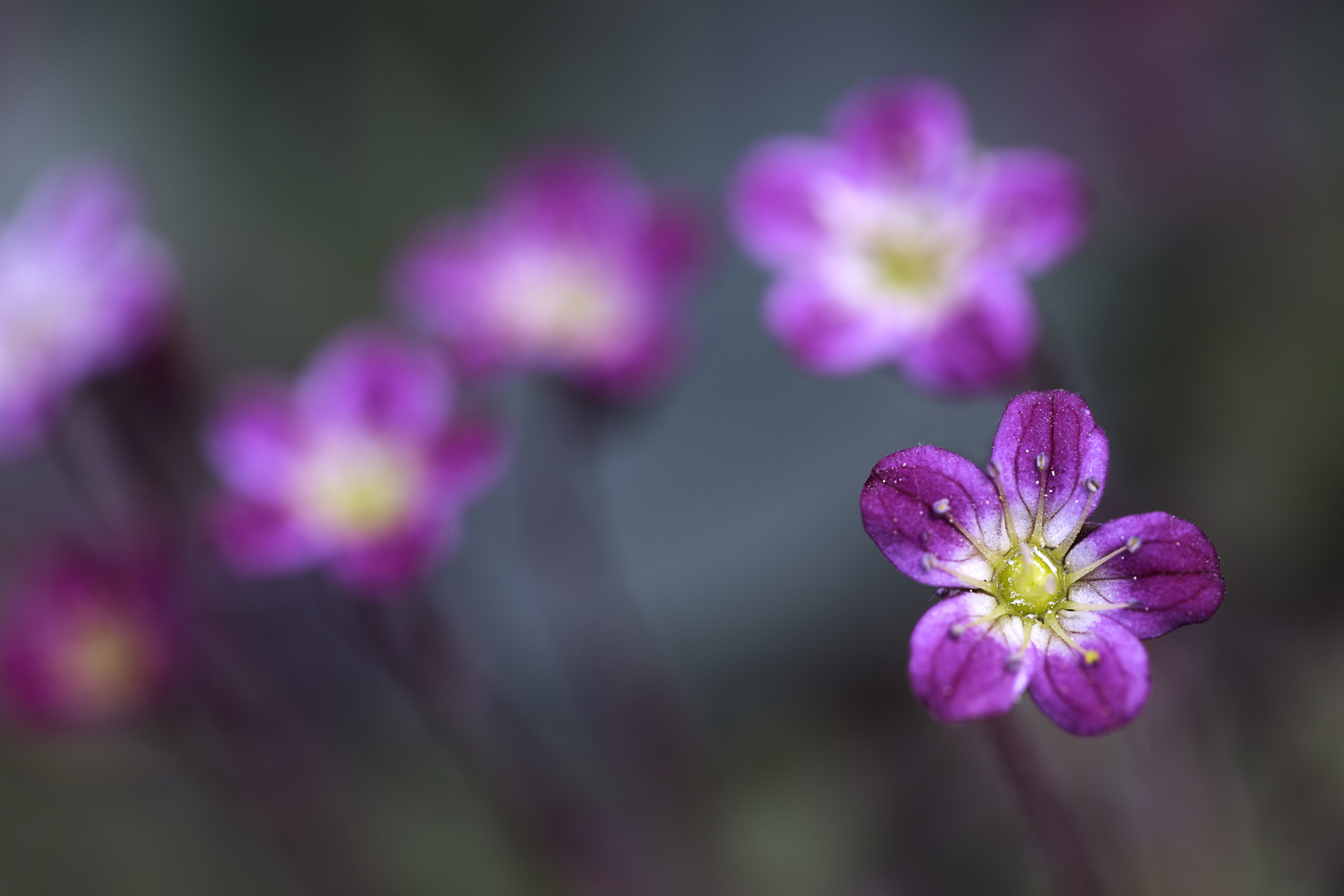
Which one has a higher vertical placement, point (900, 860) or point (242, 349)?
point (242, 349)

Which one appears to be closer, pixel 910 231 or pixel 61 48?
pixel 910 231

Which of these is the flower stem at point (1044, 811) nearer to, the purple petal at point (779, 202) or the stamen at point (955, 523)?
the stamen at point (955, 523)

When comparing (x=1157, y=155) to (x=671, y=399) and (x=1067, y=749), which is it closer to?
(x=671, y=399)

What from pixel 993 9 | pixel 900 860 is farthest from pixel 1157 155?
pixel 900 860

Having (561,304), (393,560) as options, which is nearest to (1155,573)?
(393,560)

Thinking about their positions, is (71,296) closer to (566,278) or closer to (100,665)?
(100,665)

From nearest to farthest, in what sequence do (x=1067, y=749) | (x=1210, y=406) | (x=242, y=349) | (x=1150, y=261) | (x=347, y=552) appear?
(x=347, y=552), (x=1067, y=749), (x=1210, y=406), (x=1150, y=261), (x=242, y=349)

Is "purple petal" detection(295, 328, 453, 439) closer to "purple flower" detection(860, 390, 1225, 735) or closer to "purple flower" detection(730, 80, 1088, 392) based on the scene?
"purple flower" detection(730, 80, 1088, 392)

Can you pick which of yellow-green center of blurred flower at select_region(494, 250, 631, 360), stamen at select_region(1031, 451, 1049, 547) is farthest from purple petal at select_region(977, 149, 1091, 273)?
yellow-green center of blurred flower at select_region(494, 250, 631, 360)
